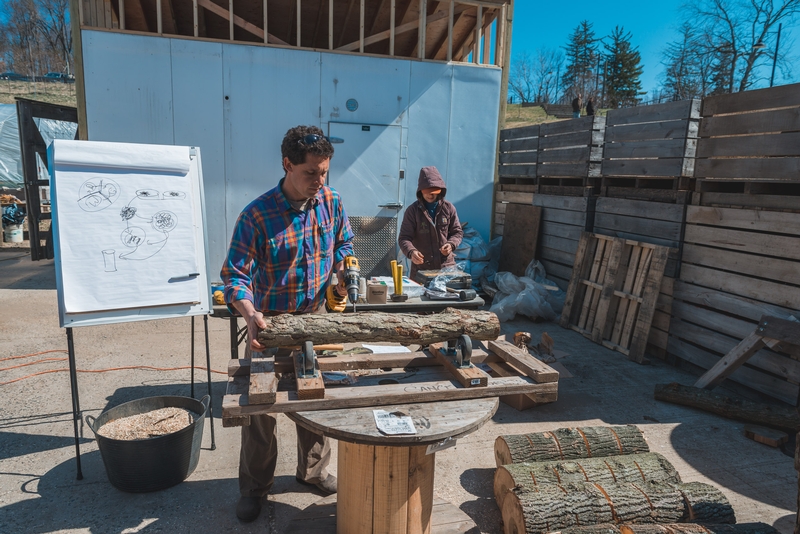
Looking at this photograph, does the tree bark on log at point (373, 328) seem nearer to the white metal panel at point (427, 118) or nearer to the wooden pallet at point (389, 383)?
the wooden pallet at point (389, 383)

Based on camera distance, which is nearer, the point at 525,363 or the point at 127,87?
the point at 525,363

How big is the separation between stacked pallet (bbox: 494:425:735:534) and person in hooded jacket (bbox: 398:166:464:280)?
2.74 m

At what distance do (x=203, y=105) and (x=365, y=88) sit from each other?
2.38 meters

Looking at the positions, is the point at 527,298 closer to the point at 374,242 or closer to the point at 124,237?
the point at 374,242

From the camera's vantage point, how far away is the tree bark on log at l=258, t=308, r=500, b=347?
2381 millimetres

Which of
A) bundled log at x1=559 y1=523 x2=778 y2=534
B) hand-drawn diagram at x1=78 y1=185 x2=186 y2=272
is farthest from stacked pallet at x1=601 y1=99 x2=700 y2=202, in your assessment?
hand-drawn diagram at x1=78 y1=185 x2=186 y2=272

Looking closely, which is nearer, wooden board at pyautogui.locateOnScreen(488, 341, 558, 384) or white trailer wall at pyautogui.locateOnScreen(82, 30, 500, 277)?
wooden board at pyautogui.locateOnScreen(488, 341, 558, 384)

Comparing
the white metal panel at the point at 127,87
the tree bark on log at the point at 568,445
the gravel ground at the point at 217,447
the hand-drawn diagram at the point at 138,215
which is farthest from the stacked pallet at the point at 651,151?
the white metal panel at the point at 127,87

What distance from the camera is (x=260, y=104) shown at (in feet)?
24.8

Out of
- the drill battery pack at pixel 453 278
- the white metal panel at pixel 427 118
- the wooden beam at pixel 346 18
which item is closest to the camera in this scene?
the drill battery pack at pixel 453 278

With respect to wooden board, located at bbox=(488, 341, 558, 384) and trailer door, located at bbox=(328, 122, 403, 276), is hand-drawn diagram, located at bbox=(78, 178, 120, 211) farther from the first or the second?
trailer door, located at bbox=(328, 122, 403, 276)

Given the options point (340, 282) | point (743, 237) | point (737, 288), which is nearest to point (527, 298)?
point (737, 288)

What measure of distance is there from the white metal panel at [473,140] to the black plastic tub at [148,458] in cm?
628

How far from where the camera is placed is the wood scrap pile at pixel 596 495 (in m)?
2.64
